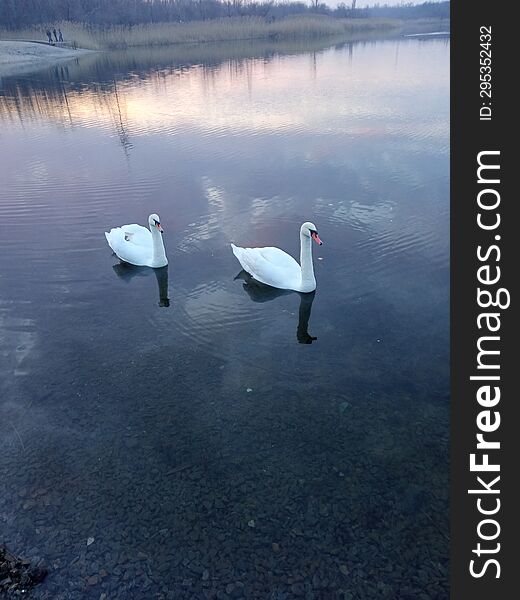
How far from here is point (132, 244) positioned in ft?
34.3

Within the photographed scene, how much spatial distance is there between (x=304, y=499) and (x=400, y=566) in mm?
1104

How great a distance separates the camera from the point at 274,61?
43.9 m

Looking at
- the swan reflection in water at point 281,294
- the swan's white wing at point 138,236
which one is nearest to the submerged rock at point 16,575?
the swan reflection in water at point 281,294

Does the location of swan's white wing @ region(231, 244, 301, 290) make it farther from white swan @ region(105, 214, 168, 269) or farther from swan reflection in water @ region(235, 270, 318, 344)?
white swan @ region(105, 214, 168, 269)

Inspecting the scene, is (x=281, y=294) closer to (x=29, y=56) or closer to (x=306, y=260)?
(x=306, y=260)

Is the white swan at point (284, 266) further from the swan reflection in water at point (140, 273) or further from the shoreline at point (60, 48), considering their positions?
the shoreline at point (60, 48)

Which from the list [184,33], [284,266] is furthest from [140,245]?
[184,33]

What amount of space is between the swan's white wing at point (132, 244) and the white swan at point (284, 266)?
2154mm

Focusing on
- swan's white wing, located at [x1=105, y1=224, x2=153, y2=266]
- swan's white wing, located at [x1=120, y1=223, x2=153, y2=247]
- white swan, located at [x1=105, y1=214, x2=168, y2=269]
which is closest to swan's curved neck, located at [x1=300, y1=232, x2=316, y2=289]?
white swan, located at [x1=105, y1=214, x2=168, y2=269]

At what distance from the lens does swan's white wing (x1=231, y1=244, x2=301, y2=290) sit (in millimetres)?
9070

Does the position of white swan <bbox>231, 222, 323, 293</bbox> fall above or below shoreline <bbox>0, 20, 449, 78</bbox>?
below

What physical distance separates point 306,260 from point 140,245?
12.5ft

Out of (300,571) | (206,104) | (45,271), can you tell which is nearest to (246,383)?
(300,571)

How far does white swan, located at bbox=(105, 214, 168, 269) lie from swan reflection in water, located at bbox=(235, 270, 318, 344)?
1.74 m
